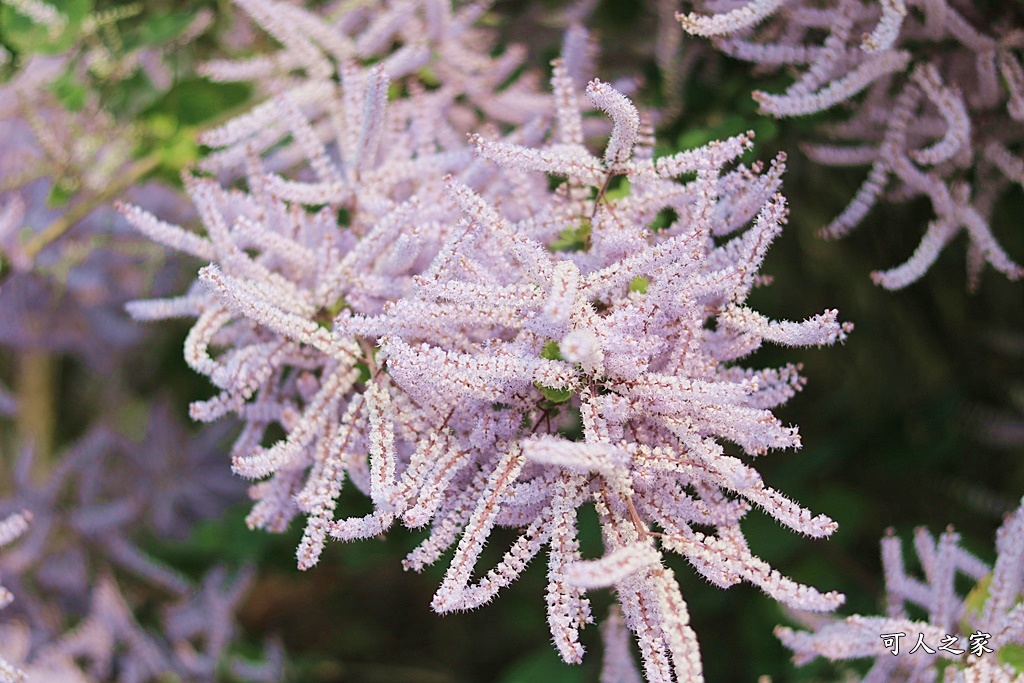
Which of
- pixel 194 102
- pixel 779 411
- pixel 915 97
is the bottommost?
pixel 779 411

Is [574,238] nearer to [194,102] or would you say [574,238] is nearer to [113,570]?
[194,102]

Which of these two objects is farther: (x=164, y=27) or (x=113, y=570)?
(x=113, y=570)

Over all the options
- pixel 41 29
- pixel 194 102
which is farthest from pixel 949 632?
pixel 41 29

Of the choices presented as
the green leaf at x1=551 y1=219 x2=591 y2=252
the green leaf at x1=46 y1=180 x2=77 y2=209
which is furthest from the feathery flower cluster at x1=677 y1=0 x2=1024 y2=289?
the green leaf at x1=46 y1=180 x2=77 y2=209

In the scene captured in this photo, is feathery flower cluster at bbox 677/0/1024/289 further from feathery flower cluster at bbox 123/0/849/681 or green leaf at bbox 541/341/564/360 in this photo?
green leaf at bbox 541/341/564/360

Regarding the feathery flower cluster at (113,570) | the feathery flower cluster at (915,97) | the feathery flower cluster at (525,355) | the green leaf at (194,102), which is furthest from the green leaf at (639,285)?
the feathery flower cluster at (113,570)

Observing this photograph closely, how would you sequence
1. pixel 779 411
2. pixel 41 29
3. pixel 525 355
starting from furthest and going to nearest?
pixel 779 411 → pixel 41 29 → pixel 525 355

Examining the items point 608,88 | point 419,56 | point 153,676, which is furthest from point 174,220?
point 608,88
